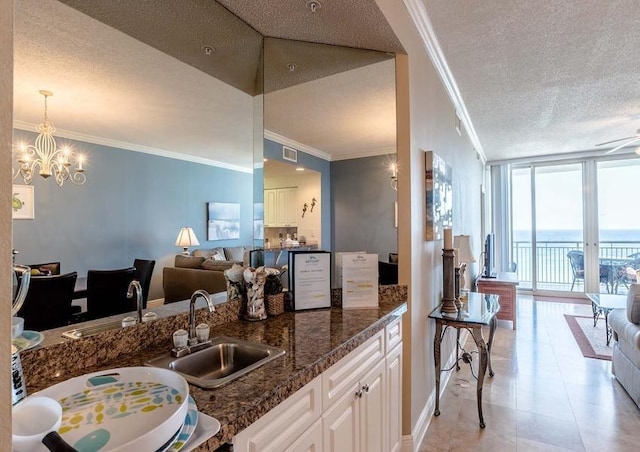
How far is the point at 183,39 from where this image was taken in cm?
178

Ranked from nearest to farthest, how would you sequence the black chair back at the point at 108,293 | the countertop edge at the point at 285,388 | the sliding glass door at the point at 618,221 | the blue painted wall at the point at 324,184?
the countertop edge at the point at 285,388 < the black chair back at the point at 108,293 < the blue painted wall at the point at 324,184 < the sliding glass door at the point at 618,221

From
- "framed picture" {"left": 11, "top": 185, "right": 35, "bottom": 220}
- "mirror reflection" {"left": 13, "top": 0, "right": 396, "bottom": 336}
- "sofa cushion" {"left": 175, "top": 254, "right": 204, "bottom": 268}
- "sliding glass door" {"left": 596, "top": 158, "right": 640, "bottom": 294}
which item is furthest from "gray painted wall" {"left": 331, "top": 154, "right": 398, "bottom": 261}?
"sliding glass door" {"left": 596, "top": 158, "right": 640, "bottom": 294}

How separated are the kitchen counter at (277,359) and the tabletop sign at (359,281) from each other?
2.9 inches

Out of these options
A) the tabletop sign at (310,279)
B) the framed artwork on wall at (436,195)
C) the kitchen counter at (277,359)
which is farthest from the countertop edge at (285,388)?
the framed artwork on wall at (436,195)

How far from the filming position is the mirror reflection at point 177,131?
1.13 meters

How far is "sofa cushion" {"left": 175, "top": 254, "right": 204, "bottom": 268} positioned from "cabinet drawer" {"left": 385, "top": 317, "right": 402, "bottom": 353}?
3.50 ft

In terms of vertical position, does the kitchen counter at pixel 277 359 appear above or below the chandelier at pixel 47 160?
below

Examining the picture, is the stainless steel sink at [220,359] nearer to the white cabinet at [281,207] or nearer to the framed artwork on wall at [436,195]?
the white cabinet at [281,207]

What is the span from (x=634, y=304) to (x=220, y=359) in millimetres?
3143

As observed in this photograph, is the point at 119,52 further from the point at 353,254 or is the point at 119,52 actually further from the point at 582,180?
the point at 582,180

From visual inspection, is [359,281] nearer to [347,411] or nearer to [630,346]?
[347,411]

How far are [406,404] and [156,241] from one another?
5.89 ft

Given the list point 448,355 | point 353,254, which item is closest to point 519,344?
point 448,355

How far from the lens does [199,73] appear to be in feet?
6.16
